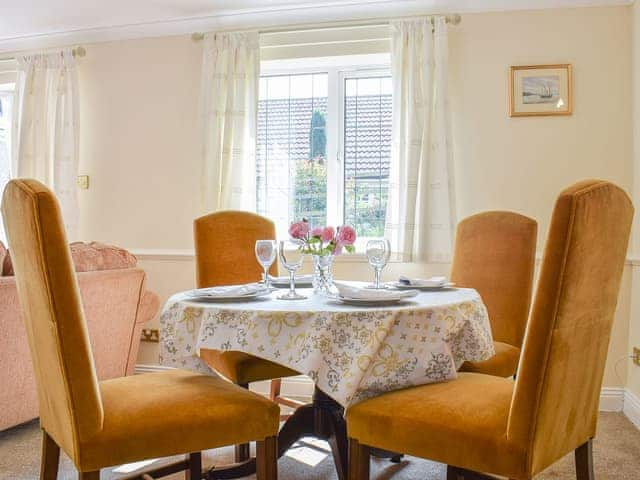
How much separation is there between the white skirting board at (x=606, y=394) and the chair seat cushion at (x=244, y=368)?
4.03 ft

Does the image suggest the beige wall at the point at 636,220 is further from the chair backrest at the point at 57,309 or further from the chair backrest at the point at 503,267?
the chair backrest at the point at 57,309

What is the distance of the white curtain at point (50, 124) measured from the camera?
154 inches

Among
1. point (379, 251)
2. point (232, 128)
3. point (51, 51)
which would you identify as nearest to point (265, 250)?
point (379, 251)

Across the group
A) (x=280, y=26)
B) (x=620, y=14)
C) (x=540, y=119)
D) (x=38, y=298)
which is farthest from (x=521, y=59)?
(x=38, y=298)

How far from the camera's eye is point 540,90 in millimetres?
3318

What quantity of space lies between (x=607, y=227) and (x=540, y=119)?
221 cm

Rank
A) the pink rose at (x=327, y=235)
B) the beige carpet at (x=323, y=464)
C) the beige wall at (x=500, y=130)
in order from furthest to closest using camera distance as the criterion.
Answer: the beige wall at (x=500, y=130)
the beige carpet at (x=323, y=464)
the pink rose at (x=327, y=235)

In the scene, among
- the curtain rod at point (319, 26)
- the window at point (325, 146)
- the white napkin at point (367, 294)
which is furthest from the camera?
the window at point (325, 146)

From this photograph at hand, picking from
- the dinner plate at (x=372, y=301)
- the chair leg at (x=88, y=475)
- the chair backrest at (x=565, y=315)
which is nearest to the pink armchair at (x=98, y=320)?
the chair leg at (x=88, y=475)

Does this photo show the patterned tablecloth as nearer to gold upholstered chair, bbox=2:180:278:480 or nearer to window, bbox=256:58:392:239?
gold upholstered chair, bbox=2:180:278:480

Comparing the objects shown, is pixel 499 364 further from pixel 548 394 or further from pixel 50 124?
pixel 50 124

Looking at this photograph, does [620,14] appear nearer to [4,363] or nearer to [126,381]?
[126,381]

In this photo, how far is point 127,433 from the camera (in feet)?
4.60

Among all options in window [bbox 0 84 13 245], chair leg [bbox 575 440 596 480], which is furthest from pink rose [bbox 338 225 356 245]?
window [bbox 0 84 13 245]
